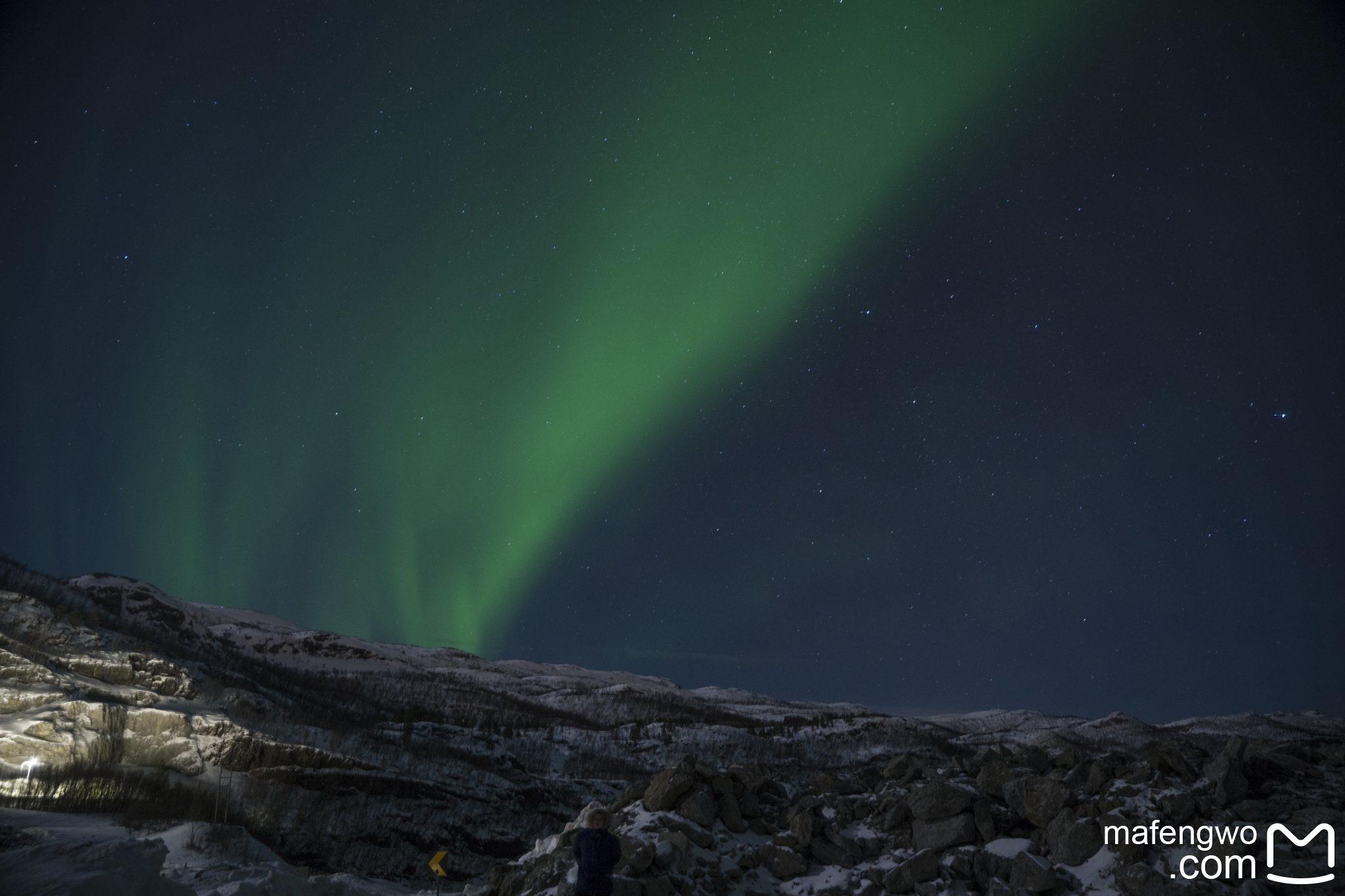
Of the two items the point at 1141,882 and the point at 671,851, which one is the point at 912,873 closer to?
the point at 1141,882

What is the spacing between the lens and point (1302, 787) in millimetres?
10773

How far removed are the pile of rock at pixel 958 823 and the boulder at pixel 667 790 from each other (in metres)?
0.03

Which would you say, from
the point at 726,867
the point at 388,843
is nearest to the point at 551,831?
the point at 388,843

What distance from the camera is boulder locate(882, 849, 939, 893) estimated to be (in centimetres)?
1041

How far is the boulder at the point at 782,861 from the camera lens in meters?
11.6

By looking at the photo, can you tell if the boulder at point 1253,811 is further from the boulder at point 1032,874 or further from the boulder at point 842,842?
the boulder at point 842,842

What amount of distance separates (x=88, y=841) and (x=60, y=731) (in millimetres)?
11200

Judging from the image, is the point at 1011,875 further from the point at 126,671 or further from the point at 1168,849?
the point at 126,671

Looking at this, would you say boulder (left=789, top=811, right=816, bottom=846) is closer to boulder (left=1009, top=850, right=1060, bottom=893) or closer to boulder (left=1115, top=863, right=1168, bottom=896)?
boulder (left=1009, top=850, right=1060, bottom=893)

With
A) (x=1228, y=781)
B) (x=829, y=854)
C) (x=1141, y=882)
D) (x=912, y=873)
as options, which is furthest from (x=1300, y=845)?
(x=829, y=854)

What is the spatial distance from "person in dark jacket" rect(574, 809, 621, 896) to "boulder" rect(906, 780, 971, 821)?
6188 mm

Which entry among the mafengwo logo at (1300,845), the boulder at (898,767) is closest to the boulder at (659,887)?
the boulder at (898,767)

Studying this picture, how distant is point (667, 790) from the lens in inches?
498

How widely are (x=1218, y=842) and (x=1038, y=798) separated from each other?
7.80 feet
